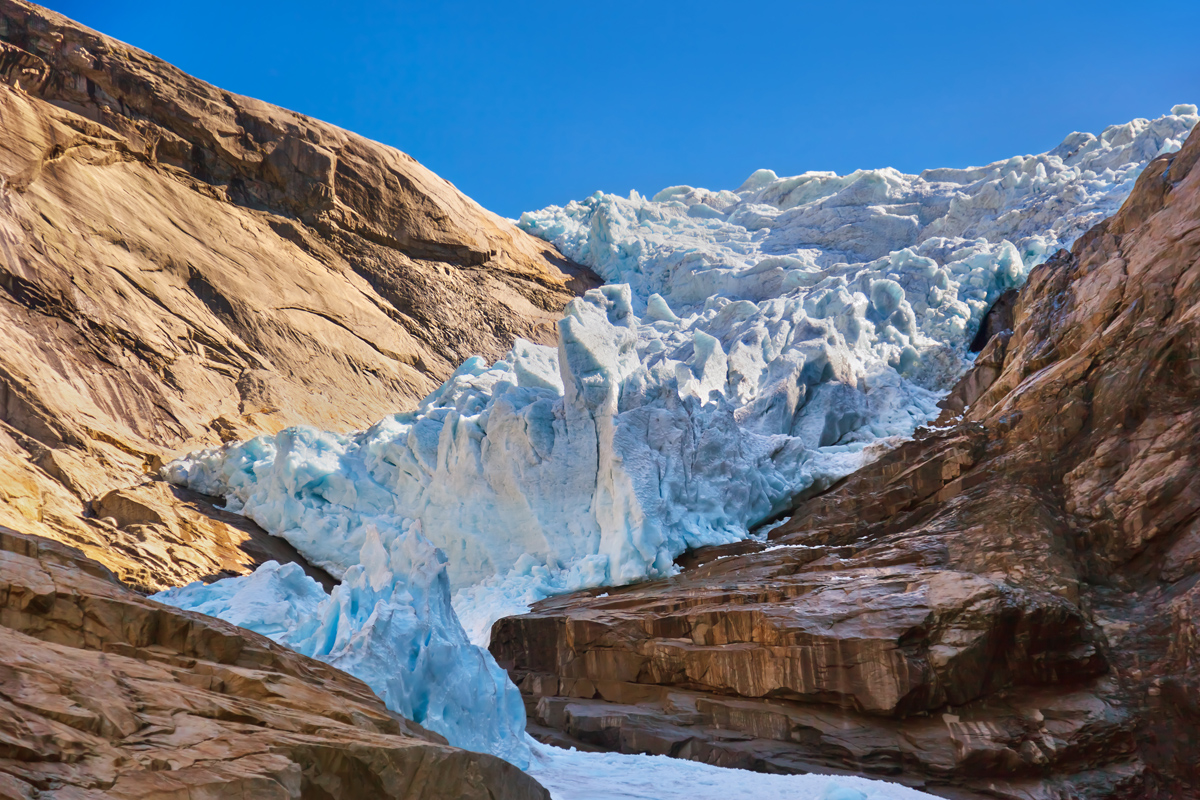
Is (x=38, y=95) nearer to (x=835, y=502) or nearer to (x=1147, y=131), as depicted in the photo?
(x=835, y=502)

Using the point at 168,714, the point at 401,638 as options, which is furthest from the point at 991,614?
the point at 168,714

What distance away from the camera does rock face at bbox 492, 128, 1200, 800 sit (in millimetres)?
9648

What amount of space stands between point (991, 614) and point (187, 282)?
73.5 feet

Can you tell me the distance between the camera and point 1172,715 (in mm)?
9344

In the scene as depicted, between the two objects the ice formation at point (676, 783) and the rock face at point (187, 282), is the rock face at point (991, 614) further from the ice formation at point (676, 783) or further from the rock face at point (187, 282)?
the rock face at point (187, 282)

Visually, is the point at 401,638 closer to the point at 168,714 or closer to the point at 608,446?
the point at 168,714

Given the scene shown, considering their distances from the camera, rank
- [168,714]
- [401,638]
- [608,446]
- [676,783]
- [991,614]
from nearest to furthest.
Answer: [168,714] → [676,783] → [401,638] → [991,614] → [608,446]

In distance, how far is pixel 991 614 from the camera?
1030 cm

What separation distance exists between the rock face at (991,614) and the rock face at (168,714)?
5584 mm

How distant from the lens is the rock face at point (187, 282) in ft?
59.8

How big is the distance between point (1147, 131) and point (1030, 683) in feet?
75.0

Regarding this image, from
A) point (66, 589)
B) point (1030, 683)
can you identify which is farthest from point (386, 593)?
point (1030, 683)

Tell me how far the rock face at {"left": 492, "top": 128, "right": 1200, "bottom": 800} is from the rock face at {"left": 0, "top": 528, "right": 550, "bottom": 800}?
5.58m

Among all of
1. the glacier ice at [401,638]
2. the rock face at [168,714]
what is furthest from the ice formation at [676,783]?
the rock face at [168,714]
